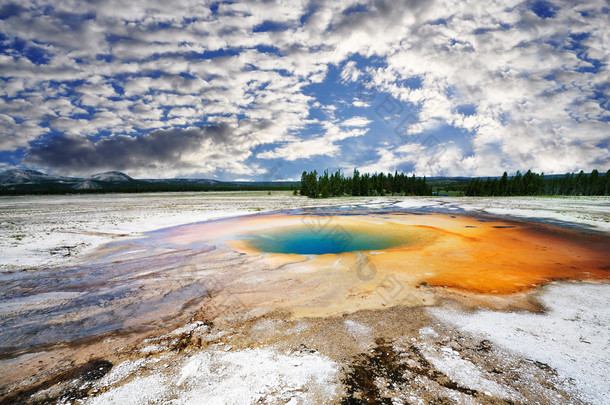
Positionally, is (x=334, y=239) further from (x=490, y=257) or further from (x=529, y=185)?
(x=529, y=185)

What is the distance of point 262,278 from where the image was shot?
9.61 meters

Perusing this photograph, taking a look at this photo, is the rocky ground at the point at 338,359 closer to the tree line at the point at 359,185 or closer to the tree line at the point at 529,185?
the tree line at the point at 359,185

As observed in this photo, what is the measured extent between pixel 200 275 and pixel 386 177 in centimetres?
10761

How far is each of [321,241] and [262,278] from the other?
788 centimetres

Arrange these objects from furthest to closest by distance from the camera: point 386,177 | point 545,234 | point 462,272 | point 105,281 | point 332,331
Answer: point 386,177 → point 545,234 → point 462,272 → point 105,281 → point 332,331

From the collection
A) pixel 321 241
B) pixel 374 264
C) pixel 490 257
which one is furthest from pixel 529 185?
pixel 374 264

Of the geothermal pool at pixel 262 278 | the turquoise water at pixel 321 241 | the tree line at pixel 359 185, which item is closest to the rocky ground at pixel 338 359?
the geothermal pool at pixel 262 278

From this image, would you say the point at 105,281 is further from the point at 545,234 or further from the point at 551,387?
the point at 545,234

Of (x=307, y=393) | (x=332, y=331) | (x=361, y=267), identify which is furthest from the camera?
(x=361, y=267)

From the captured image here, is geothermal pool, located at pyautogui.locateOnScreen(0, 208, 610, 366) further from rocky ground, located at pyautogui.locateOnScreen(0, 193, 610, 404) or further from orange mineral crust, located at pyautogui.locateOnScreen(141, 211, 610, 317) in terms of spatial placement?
rocky ground, located at pyautogui.locateOnScreen(0, 193, 610, 404)

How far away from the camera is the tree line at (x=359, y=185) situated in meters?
82.9

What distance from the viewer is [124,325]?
6367mm

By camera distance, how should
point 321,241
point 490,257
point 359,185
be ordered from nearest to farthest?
point 490,257
point 321,241
point 359,185

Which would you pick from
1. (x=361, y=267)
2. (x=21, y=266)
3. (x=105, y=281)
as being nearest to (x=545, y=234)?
(x=361, y=267)
